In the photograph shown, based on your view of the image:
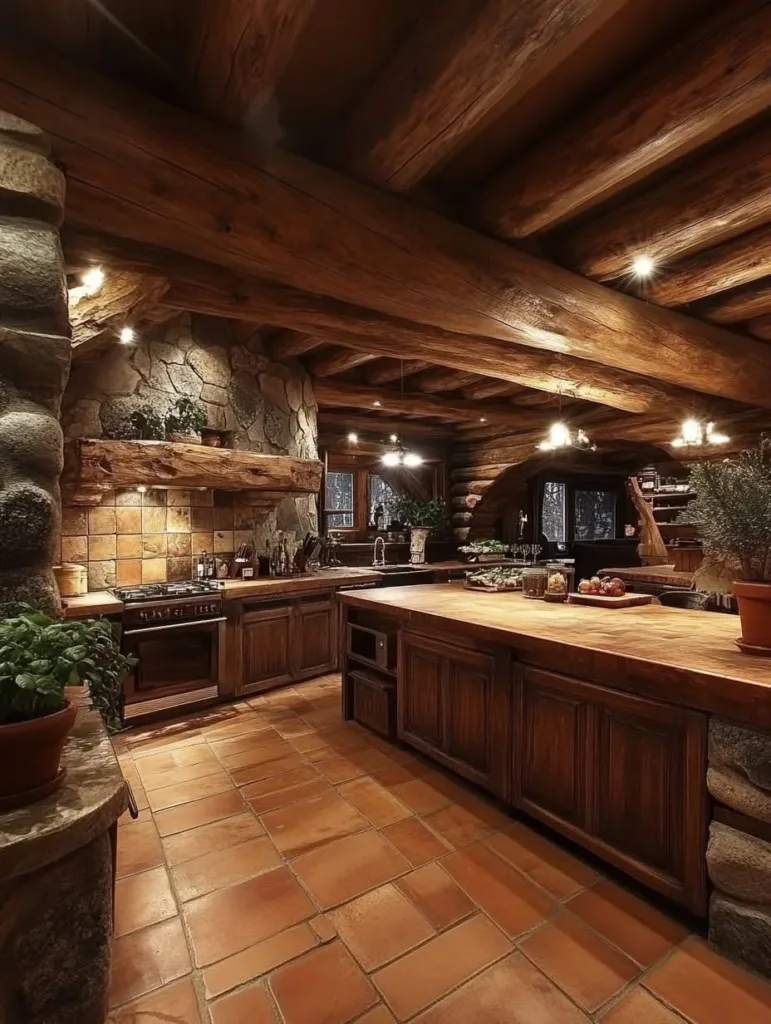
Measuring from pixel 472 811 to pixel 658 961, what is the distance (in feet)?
3.32

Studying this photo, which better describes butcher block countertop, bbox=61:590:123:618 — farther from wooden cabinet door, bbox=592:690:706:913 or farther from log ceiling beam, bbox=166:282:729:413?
wooden cabinet door, bbox=592:690:706:913

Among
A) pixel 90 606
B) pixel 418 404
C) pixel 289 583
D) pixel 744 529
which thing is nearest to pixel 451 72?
→ pixel 744 529

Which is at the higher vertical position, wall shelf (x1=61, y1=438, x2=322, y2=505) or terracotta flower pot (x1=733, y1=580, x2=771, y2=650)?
Answer: wall shelf (x1=61, y1=438, x2=322, y2=505)

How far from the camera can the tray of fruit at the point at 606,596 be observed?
3.11 m

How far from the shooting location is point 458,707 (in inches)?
112

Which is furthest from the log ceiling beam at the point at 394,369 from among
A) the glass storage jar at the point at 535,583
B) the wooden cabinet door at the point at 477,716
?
the wooden cabinet door at the point at 477,716

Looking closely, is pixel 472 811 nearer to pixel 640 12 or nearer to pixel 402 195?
pixel 402 195

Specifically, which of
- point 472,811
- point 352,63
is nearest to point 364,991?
point 472,811

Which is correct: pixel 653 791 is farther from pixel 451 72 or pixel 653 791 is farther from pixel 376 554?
pixel 376 554

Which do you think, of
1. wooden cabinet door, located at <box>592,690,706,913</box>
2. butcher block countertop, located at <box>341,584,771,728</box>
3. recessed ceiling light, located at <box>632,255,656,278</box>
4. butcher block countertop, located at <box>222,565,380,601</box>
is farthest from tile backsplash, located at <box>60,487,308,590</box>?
wooden cabinet door, located at <box>592,690,706,913</box>

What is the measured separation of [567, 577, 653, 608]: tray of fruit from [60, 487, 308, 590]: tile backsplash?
296 centimetres

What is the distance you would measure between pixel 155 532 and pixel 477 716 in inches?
119

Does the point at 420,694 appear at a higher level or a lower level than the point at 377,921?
higher

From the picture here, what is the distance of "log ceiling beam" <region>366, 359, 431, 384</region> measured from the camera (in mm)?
5180
